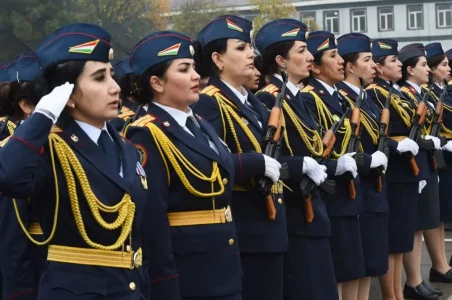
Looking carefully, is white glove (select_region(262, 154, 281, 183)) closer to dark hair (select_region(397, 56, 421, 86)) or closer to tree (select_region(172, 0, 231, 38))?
dark hair (select_region(397, 56, 421, 86))

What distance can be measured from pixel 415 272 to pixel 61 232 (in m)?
4.26

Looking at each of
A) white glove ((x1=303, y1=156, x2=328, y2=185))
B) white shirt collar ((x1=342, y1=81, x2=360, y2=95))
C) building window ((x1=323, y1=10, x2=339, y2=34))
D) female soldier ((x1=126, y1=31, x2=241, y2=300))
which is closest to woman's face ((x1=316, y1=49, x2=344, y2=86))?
white shirt collar ((x1=342, y1=81, x2=360, y2=95))

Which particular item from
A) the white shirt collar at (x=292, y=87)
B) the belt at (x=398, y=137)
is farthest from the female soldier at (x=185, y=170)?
the belt at (x=398, y=137)

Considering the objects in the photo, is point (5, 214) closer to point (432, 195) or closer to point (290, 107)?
point (290, 107)

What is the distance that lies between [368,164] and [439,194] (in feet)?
7.73

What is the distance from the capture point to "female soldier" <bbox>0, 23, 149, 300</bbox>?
3189 mm

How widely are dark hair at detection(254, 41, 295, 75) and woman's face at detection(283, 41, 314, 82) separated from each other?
0.03 m

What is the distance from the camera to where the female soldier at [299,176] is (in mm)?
5137

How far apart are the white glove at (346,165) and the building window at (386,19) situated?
1915 inches

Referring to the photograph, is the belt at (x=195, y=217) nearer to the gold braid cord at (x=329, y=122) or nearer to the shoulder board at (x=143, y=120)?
the shoulder board at (x=143, y=120)

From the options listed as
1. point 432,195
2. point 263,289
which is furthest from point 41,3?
point 263,289

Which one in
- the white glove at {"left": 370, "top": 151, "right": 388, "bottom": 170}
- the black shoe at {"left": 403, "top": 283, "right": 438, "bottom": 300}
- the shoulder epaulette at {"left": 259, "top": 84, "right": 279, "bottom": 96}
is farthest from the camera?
the black shoe at {"left": 403, "top": 283, "right": 438, "bottom": 300}

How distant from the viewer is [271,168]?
4.50 meters

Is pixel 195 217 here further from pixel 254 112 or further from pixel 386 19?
pixel 386 19
